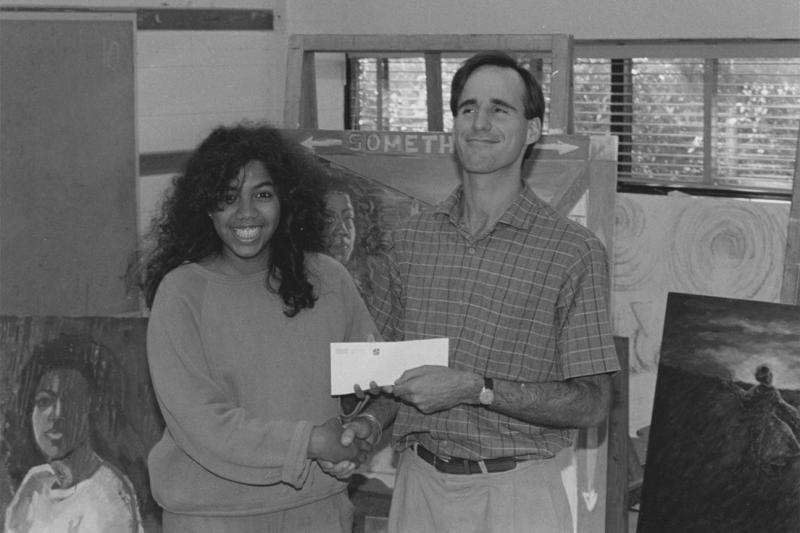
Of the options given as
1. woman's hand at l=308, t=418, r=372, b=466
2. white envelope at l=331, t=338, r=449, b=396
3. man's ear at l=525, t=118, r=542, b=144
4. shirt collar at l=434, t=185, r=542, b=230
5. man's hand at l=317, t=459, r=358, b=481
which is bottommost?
man's hand at l=317, t=459, r=358, b=481

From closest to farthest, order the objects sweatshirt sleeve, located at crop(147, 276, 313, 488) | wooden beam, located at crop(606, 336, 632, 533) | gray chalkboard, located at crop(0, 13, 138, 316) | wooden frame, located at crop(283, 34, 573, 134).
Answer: sweatshirt sleeve, located at crop(147, 276, 313, 488)
wooden beam, located at crop(606, 336, 632, 533)
wooden frame, located at crop(283, 34, 573, 134)
gray chalkboard, located at crop(0, 13, 138, 316)

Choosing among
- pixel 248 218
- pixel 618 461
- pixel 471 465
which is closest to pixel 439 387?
pixel 471 465

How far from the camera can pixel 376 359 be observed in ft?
7.53

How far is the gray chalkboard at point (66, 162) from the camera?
411 centimetres

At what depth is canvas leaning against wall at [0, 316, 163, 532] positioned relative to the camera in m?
3.60

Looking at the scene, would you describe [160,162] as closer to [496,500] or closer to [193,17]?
[193,17]

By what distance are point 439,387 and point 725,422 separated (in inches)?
60.6

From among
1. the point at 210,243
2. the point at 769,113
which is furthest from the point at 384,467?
the point at 769,113

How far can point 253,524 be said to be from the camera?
2.29 m

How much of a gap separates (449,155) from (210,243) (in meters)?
1.77

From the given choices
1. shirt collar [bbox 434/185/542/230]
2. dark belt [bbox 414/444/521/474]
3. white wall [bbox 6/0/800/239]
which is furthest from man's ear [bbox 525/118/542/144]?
white wall [bbox 6/0/800/239]

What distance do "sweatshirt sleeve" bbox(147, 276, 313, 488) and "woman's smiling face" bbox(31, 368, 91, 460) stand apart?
1.46 meters

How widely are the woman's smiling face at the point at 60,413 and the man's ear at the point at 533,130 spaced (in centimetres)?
182

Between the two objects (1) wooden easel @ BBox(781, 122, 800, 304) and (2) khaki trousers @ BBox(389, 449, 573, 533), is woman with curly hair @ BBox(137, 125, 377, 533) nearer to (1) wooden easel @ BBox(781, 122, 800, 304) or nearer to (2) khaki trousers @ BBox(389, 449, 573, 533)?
(2) khaki trousers @ BBox(389, 449, 573, 533)
